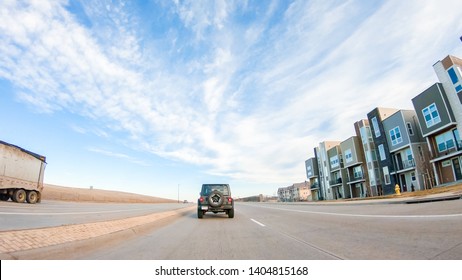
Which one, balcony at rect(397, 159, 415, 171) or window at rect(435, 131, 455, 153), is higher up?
window at rect(435, 131, 455, 153)

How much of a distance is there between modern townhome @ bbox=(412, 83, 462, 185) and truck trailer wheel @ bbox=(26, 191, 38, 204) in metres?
40.1

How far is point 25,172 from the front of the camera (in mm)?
21297

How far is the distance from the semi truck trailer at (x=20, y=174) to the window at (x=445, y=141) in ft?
135

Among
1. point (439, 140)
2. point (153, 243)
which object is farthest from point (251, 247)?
point (439, 140)

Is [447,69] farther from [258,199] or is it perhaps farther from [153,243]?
[258,199]

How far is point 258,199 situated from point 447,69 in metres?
80.6

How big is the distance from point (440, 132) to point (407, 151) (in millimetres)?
6411

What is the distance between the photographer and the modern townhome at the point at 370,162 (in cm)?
4338

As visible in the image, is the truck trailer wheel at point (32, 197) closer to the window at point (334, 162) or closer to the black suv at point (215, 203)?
the black suv at point (215, 203)

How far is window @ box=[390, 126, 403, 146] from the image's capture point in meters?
37.1

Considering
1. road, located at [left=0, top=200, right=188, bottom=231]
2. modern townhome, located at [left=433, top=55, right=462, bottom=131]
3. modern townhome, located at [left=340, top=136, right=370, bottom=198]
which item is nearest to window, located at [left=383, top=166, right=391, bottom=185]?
modern townhome, located at [left=340, top=136, right=370, bottom=198]

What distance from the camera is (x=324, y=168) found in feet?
209

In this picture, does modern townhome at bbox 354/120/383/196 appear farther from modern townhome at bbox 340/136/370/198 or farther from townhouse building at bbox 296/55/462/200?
modern townhome at bbox 340/136/370/198

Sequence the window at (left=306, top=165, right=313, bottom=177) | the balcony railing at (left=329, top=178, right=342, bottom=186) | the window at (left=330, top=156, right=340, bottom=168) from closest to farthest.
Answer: the balcony railing at (left=329, top=178, right=342, bottom=186) → the window at (left=330, top=156, right=340, bottom=168) → the window at (left=306, top=165, right=313, bottom=177)
